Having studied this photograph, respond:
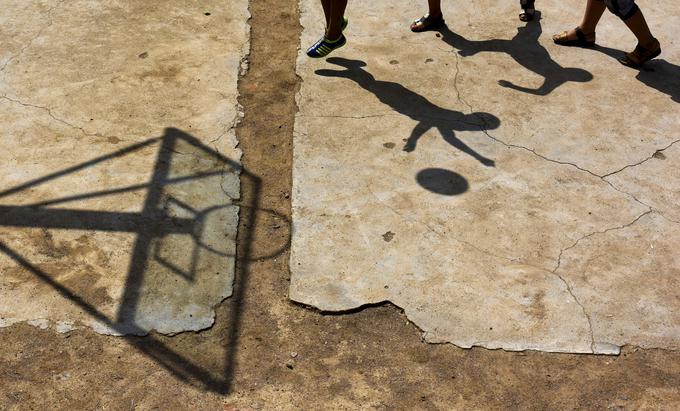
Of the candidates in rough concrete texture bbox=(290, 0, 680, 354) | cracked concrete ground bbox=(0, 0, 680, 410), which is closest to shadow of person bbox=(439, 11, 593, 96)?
rough concrete texture bbox=(290, 0, 680, 354)

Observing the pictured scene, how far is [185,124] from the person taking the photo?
5.52 metres

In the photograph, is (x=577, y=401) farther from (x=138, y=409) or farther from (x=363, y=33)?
(x=363, y=33)

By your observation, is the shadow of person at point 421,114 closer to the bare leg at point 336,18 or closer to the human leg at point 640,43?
the bare leg at point 336,18

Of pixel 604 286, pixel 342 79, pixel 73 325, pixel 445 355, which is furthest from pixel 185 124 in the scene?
pixel 604 286

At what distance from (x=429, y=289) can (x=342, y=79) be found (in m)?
2.36

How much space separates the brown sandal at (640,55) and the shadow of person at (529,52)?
384mm

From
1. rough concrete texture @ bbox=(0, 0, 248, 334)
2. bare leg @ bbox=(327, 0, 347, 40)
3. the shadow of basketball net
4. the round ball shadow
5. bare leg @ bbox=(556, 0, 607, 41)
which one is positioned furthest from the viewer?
bare leg @ bbox=(556, 0, 607, 41)

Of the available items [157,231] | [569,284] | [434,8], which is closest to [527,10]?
[434,8]

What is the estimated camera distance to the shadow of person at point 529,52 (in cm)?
609

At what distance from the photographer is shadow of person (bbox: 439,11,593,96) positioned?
6090mm

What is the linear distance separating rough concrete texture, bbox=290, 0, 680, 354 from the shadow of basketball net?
1.51 ft

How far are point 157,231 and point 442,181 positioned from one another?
191cm

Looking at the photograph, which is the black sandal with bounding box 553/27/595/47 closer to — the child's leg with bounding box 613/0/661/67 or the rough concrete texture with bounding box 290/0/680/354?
the rough concrete texture with bounding box 290/0/680/354

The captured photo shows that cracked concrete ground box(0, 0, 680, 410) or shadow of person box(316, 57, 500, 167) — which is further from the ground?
shadow of person box(316, 57, 500, 167)
